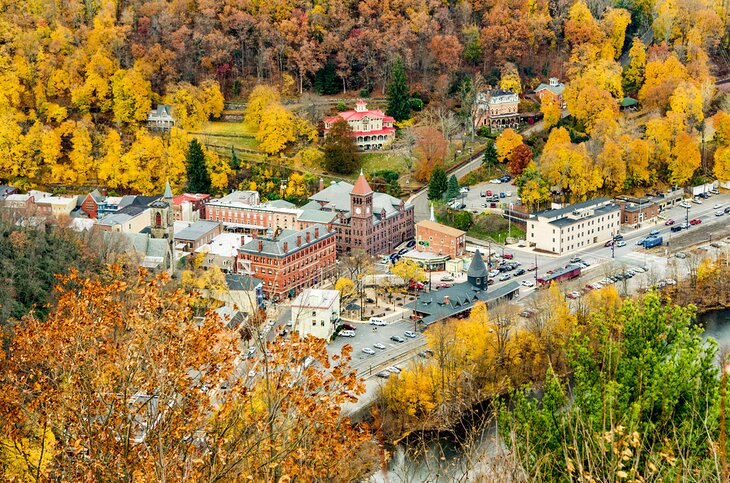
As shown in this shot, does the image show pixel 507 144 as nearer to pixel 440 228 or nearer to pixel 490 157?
pixel 490 157

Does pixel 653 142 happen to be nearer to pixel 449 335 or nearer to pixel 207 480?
pixel 449 335

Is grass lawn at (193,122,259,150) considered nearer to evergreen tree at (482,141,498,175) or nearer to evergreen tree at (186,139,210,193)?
evergreen tree at (186,139,210,193)

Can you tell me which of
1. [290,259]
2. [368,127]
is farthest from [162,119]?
[290,259]

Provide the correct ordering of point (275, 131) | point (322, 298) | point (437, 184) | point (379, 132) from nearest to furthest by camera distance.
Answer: point (322, 298), point (437, 184), point (275, 131), point (379, 132)

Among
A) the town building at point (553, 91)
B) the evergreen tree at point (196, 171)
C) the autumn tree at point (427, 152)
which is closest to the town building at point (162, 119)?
the evergreen tree at point (196, 171)

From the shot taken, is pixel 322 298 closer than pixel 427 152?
Yes

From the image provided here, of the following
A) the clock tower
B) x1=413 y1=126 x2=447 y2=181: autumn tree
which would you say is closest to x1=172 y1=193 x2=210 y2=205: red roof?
the clock tower

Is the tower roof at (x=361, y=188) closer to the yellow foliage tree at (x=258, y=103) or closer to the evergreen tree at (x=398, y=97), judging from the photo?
the evergreen tree at (x=398, y=97)
